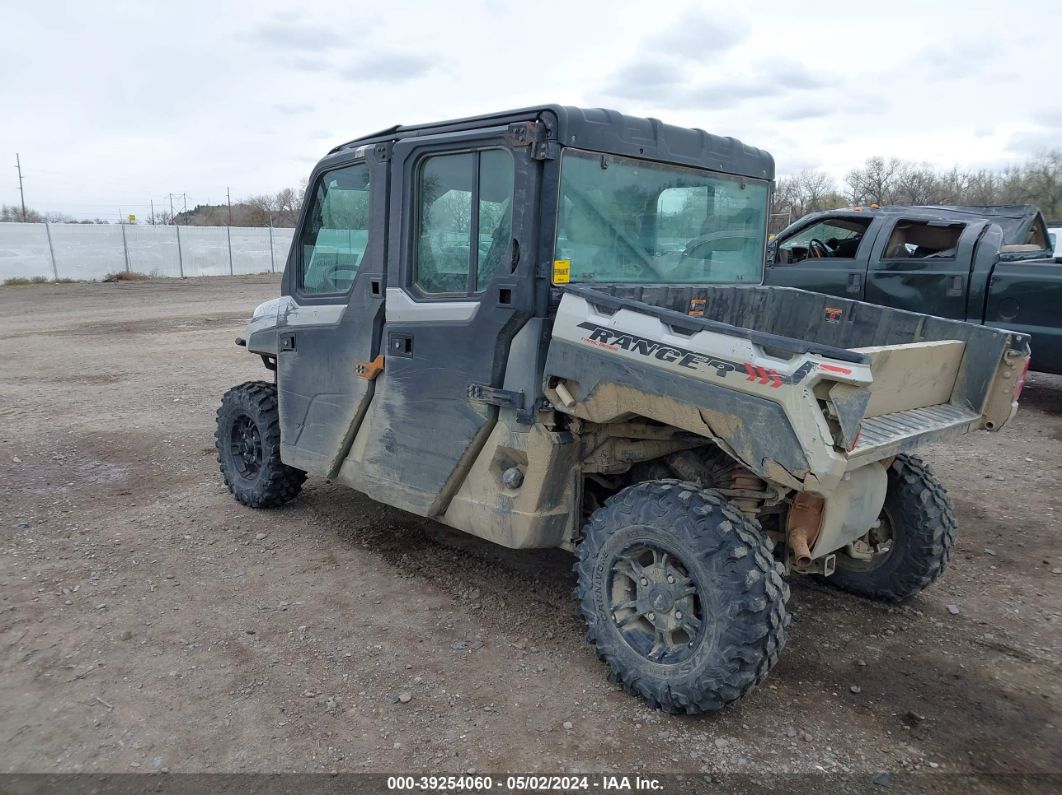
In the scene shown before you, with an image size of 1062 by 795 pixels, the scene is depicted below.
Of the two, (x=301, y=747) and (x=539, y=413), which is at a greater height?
(x=539, y=413)

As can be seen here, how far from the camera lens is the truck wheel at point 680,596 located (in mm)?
3012

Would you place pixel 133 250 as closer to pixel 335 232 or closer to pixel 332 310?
pixel 335 232

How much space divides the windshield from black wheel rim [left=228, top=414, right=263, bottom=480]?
9.19 feet

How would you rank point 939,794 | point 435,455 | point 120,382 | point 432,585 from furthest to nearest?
1. point 120,382
2. point 432,585
3. point 435,455
4. point 939,794

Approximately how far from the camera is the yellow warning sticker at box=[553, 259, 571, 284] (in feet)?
11.6

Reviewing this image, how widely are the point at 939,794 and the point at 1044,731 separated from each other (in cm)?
69

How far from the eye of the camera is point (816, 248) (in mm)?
9039

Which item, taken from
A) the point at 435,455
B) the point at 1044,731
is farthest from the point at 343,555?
the point at 1044,731

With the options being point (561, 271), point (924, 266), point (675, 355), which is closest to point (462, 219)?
point (561, 271)

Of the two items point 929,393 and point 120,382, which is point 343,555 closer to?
point 929,393

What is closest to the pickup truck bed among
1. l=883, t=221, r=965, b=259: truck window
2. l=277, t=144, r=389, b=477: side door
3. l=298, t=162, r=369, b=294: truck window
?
l=277, t=144, r=389, b=477: side door

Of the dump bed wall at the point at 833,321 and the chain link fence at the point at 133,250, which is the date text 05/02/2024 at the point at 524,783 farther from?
the chain link fence at the point at 133,250

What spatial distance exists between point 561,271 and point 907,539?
219 centimetres

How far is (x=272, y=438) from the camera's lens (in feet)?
17.3
